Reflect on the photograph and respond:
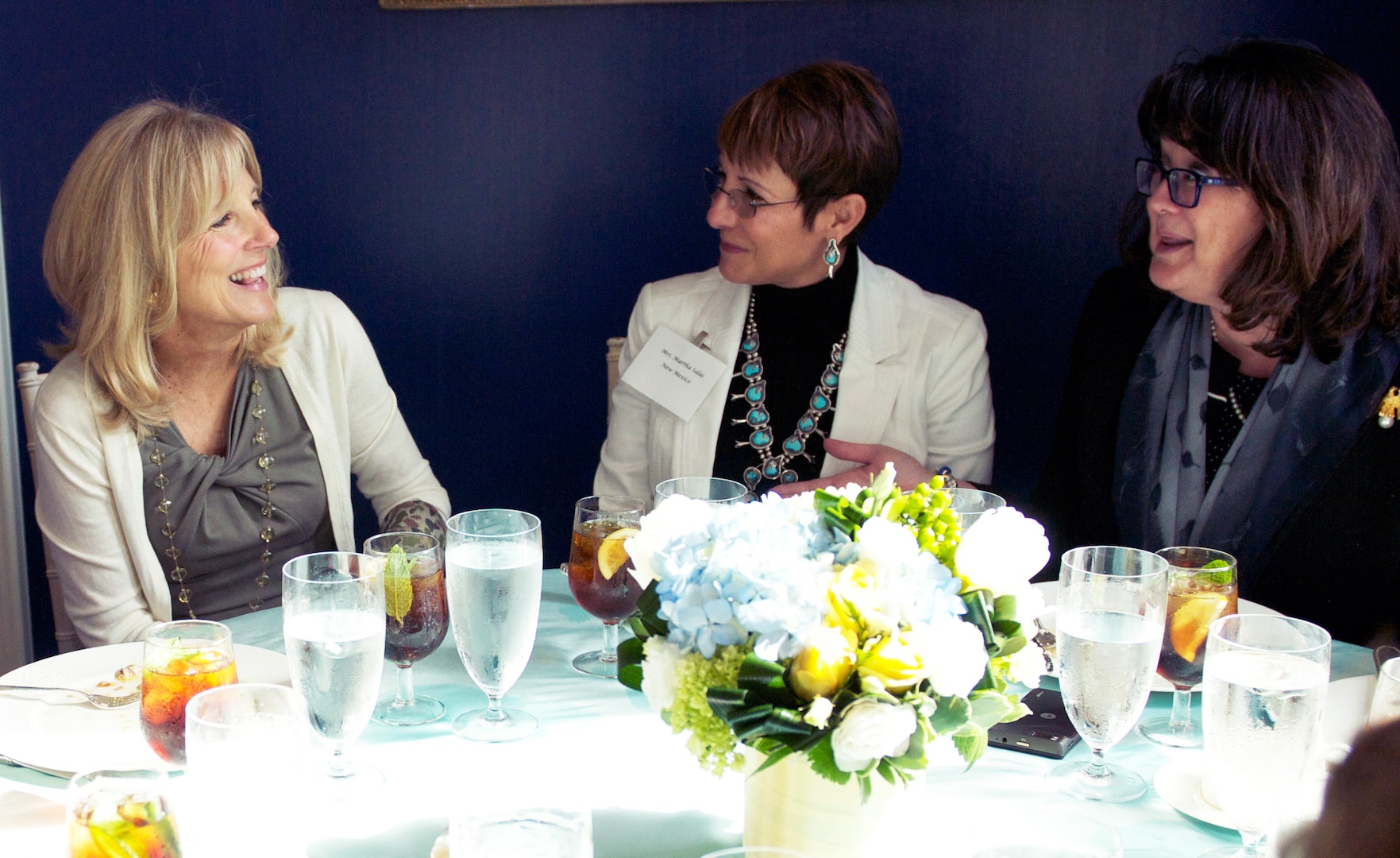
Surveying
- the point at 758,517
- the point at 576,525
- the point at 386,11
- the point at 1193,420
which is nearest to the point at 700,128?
the point at 386,11

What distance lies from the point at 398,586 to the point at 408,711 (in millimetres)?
Result: 143

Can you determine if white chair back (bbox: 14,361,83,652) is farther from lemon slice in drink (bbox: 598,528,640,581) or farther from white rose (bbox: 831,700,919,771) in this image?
white rose (bbox: 831,700,919,771)

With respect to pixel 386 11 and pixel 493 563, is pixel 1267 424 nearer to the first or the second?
pixel 493 563

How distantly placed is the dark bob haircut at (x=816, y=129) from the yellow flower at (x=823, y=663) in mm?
1662

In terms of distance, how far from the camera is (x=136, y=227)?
→ 2082 millimetres

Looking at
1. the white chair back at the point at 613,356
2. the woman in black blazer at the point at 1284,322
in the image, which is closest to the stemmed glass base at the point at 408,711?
the woman in black blazer at the point at 1284,322

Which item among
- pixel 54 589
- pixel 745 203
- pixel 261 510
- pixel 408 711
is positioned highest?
pixel 745 203

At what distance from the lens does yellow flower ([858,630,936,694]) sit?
842 millimetres

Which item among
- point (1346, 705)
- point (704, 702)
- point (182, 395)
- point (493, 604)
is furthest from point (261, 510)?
point (1346, 705)

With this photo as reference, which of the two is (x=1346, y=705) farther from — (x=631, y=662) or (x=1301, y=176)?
(x=1301, y=176)

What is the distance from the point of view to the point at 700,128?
2844mm

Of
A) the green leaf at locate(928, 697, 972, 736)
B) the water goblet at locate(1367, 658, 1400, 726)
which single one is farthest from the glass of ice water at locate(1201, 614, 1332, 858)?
the green leaf at locate(928, 697, 972, 736)

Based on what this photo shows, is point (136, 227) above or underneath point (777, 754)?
above

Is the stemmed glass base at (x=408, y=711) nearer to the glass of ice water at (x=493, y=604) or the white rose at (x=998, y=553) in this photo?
the glass of ice water at (x=493, y=604)
